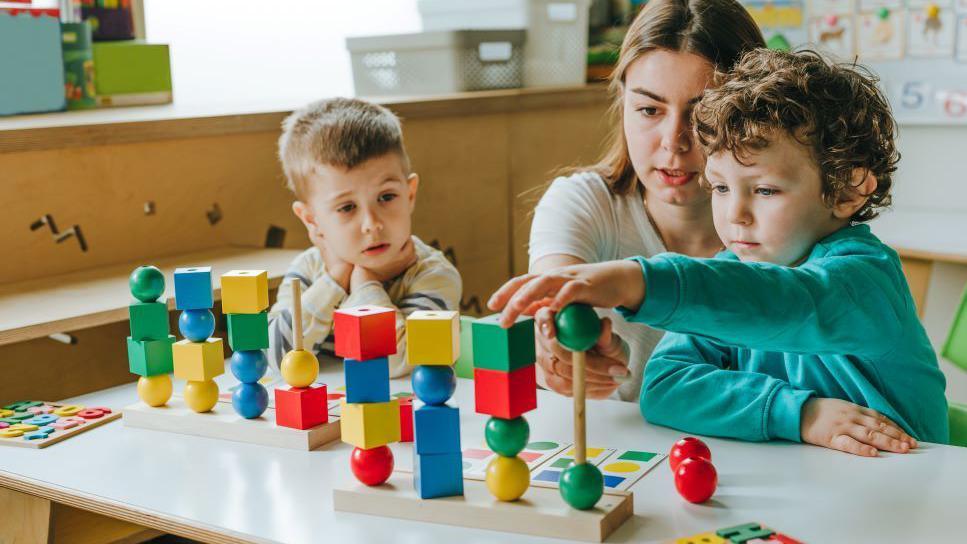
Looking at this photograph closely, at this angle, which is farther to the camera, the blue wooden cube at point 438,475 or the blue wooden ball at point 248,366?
the blue wooden ball at point 248,366

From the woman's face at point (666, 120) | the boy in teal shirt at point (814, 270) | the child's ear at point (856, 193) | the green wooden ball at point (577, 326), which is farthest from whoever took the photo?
the woman's face at point (666, 120)

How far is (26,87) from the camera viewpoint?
1954 mm

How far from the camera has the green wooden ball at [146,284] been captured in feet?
4.26

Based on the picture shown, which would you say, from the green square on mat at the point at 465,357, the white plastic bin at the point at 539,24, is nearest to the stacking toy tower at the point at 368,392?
the green square on mat at the point at 465,357

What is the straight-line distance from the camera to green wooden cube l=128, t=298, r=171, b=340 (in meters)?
1.31

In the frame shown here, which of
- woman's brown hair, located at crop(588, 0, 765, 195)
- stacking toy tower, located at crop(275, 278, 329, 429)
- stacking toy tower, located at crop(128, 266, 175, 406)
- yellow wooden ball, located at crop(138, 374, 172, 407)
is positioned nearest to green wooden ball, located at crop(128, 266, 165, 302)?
stacking toy tower, located at crop(128, 266, 175, 406)

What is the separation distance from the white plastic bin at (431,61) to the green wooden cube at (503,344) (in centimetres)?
177

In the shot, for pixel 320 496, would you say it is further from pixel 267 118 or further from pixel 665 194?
pixel 267 118

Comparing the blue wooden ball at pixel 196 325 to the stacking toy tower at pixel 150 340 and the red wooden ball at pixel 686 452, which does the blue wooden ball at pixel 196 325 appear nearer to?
the stacking toy tower at pixel 150 340

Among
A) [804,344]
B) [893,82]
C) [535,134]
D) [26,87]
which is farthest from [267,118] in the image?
[893,82]

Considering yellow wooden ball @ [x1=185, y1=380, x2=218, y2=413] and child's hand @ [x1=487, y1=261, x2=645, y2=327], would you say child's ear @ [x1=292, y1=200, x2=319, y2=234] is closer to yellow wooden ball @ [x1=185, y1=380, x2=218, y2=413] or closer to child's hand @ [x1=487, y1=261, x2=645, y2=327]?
yellow wooden ball @ [x1=185, y1=380, x2=218, y2=413]

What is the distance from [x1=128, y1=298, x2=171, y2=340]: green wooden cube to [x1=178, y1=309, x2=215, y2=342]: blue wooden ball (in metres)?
0.05

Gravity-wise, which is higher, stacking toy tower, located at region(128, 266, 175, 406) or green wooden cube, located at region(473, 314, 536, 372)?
green wooden cube, located at region(473, 314, 536, 372)

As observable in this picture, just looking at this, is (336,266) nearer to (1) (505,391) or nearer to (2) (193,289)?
(2) (193,289)
